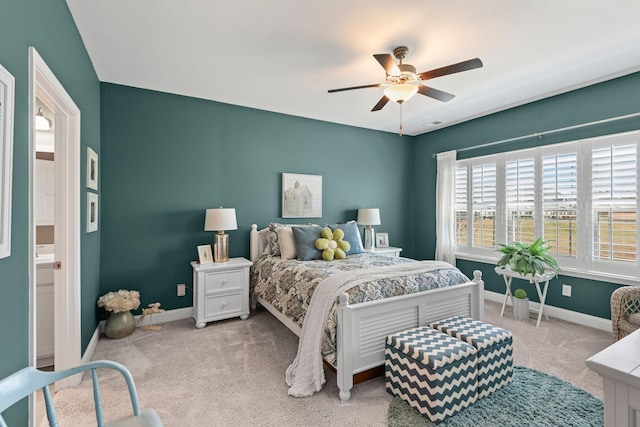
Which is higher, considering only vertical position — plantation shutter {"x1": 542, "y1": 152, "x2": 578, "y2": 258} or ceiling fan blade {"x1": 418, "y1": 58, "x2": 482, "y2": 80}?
ceiling fan blade {"x1": 418, "y1": 58, "x2": 482, "y2": 80}

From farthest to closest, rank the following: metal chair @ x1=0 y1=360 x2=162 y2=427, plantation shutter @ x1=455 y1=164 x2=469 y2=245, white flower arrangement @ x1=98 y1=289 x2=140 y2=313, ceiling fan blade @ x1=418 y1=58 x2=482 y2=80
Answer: plantation shutter @ x1=455 y1=164 x2=469 y2=245 < white flower arrangement @ x1=98 y1=289 x2=140 y2=313 < ceiling fan blade @ x1=418 y1=58 x2=482 y2=80 < metal chair @ x1=0 y1=360 x2=162 y2=427

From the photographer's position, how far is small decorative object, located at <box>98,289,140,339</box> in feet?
9.91

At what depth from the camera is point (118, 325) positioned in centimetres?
305

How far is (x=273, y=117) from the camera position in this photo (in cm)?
423

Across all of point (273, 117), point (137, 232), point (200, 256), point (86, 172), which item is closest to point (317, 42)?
point (273, 117)

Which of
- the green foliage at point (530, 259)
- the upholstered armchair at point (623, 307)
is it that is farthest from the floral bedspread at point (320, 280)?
the upholstered armchair at point (623, 307)

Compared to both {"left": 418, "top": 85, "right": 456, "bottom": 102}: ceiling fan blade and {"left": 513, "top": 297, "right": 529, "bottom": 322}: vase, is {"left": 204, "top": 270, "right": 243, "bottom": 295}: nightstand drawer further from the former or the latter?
{"left": 513, "top": 297, "right": 529, "bottom": 322}: vase

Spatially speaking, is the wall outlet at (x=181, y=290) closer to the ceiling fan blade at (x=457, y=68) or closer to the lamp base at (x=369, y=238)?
the lamp base at (x=369, y=238)

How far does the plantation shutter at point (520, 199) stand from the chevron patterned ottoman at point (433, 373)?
2.60 metres

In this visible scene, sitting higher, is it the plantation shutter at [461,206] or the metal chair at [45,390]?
the plantation shutter at [461,206]

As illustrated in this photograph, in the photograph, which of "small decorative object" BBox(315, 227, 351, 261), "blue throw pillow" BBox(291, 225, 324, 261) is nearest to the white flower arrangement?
"blue throw pillow" BBox(291, 225, 324, 261)

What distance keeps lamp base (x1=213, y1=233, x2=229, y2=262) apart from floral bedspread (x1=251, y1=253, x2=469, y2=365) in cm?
43

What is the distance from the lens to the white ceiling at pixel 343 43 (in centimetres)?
210

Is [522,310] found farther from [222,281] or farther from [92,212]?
[92,212]
